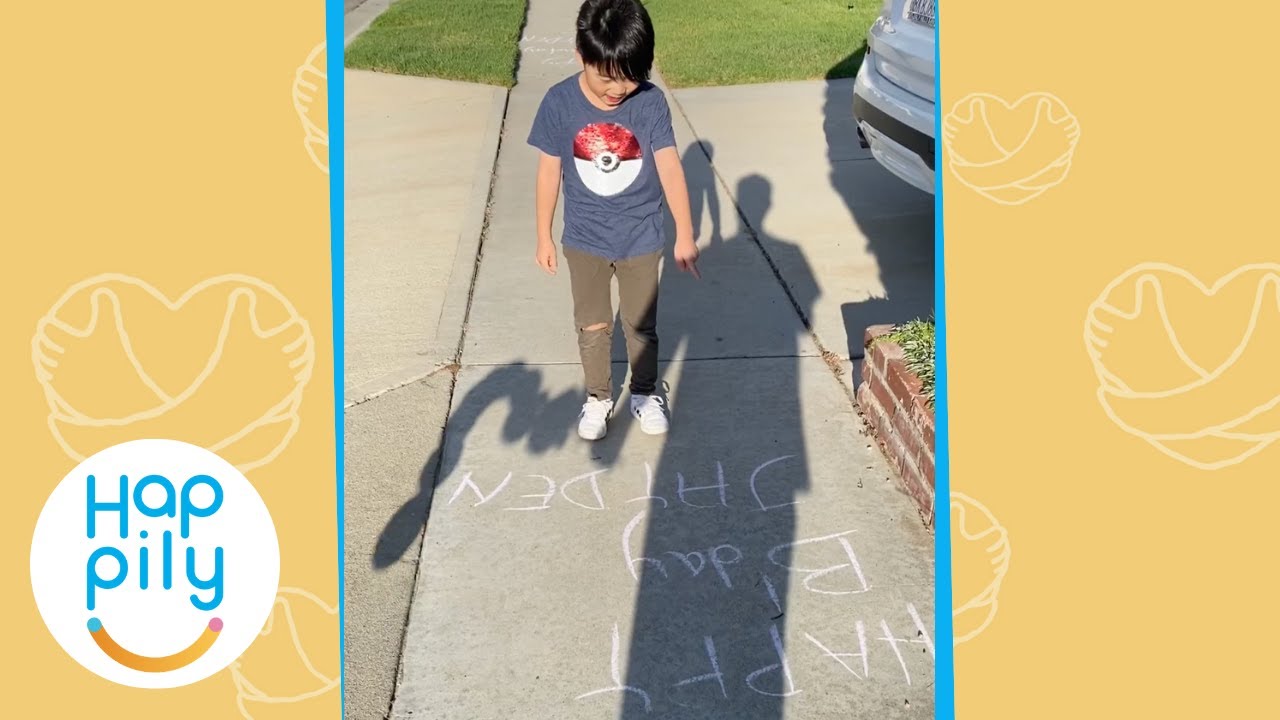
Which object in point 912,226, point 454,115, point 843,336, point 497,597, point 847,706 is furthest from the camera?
point 454,115

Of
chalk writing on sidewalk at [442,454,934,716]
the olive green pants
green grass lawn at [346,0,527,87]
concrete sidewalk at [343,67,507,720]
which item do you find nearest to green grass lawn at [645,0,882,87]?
green grass lawn at [346,0,527,87]

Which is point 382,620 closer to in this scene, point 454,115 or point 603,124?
point 603,124

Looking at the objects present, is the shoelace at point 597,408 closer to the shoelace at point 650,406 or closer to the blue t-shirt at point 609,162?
the shoelace at point 650,406

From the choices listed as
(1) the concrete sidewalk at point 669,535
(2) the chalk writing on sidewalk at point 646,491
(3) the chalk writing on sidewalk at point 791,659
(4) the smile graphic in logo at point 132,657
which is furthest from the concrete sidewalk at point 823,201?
(4) the smile graphic in logo at point 132,657

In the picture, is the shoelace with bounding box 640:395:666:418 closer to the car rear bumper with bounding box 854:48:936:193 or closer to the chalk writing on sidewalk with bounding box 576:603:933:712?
the chalk writing on sidewalk with bounding box 576:603:933:712

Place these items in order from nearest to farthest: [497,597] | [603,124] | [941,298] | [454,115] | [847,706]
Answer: [941,298] → [847,706] → [497,597] → [603,124] → [454,115]

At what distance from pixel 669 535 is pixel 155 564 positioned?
1715 mm

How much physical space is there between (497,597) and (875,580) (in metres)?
1.11

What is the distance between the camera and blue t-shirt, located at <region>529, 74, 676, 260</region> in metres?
3.82

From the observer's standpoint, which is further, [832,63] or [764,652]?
[832,63]

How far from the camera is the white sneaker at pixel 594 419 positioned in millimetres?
4309

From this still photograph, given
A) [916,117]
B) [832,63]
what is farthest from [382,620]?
[832,63]

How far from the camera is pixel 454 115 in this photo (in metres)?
9.51

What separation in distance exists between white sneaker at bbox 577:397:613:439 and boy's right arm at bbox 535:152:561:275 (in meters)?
0.59
